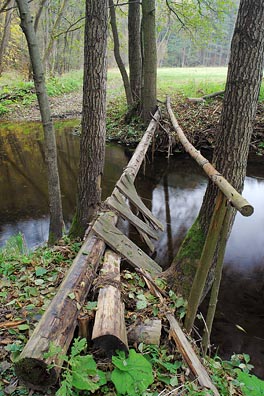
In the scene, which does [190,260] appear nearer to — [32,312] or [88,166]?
[32,312]

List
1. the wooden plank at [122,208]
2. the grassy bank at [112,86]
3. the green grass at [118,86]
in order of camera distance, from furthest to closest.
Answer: the grassy bank at [112,86], the green grass at [118,86], the wooden plank at [122,208]

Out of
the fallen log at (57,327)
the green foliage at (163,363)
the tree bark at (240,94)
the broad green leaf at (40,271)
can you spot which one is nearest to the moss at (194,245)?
the tree bark at (240,94)

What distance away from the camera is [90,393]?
2234 millimetres

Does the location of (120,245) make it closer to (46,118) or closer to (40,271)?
(40,271)

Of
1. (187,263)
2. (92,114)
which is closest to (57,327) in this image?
(187,263)

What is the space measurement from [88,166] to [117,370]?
346cm

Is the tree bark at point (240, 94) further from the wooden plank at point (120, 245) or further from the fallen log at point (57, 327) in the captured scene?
the fallen log at point (57, 327)

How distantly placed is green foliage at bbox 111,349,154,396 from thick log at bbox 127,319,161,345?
417 millimetres

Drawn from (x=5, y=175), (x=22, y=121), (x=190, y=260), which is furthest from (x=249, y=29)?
A: (x=22, y=121)

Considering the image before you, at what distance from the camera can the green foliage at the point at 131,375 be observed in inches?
86.1

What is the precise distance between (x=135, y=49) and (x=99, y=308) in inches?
473

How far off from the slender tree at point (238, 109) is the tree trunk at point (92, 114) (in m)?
1.97

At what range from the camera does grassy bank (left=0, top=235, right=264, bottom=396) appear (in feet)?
7.32

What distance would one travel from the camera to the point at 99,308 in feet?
8.95
